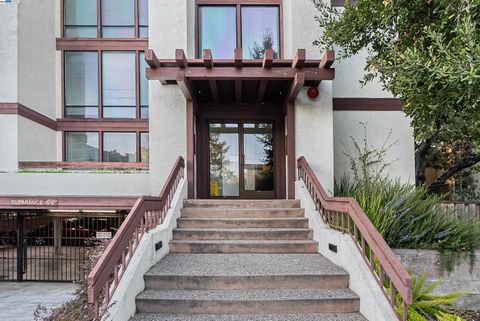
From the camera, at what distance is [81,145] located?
10.9m

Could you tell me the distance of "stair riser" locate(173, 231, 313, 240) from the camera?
5.70 m

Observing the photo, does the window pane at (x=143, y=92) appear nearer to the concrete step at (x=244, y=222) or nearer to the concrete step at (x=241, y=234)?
the concrete step at (x=244, y=222)

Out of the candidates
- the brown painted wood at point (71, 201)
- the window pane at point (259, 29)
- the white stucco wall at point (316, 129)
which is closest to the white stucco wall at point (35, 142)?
the brown painted wood at point (71, 201)

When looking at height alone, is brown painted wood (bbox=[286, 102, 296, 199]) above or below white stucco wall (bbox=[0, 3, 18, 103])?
below

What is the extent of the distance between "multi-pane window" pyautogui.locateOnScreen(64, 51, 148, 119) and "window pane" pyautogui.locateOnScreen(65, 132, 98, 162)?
2.18 ft

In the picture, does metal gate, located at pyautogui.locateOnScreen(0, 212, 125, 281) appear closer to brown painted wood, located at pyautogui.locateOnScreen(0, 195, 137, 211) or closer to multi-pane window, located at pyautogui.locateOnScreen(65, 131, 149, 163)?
multi-pane window, located at pyautogui.locateOnScreen(65, 131, 149, 163)

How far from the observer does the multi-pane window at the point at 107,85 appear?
11008 millimetres

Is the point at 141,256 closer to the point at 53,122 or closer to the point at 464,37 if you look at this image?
the point at 464,37

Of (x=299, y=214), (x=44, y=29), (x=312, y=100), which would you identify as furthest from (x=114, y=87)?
(x=299, y=214)

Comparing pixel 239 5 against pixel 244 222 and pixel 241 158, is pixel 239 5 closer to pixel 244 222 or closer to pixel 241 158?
pixel 241 158

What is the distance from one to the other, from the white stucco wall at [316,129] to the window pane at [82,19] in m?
8.14

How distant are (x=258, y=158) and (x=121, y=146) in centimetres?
508

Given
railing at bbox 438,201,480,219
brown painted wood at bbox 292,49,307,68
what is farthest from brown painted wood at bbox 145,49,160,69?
railing at bbox 438,201,480,219

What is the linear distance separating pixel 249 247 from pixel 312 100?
12.0 feet
